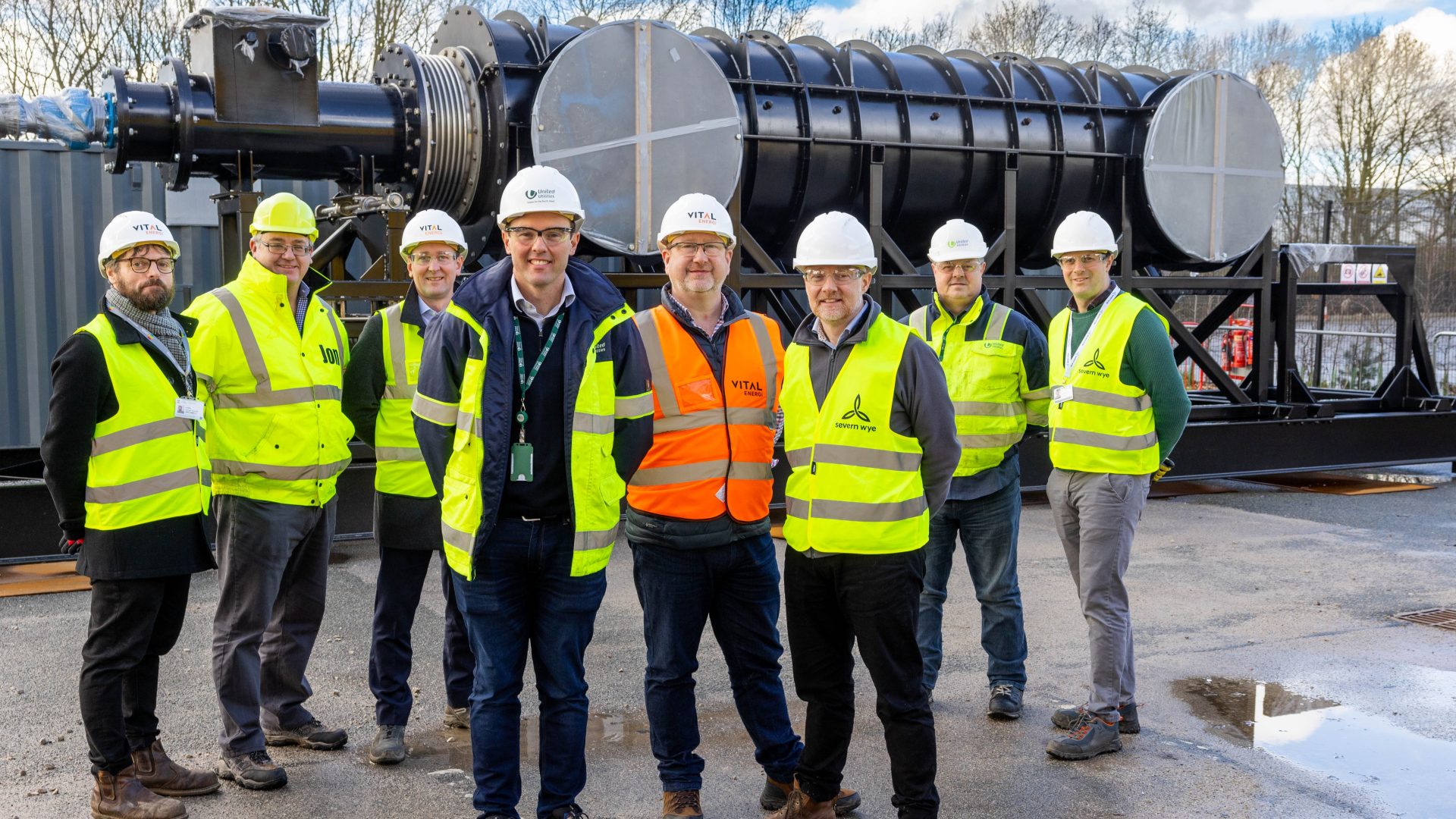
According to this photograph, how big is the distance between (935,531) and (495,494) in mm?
2331

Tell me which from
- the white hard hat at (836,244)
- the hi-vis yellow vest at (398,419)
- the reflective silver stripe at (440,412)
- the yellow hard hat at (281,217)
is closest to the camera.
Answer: the reflective silver stripe at (440,412)

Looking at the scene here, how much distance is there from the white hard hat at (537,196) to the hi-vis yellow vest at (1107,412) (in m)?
2.25

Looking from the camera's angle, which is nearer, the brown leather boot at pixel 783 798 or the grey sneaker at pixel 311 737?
the brown leather boot at pixel 783 798

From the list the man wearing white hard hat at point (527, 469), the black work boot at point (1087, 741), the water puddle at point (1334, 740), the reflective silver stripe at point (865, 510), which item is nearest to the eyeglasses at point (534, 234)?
the man wearing white hard hat at point (527, 469)

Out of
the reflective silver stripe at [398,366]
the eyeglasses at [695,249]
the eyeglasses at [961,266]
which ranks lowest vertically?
the reflective silver stripe at [398,366]

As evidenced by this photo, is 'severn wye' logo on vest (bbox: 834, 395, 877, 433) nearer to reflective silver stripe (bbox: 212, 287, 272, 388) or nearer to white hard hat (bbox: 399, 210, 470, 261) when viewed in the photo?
white hard hat (bbox: 399, 210, 470, 261)

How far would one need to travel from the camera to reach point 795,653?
12.9 feet

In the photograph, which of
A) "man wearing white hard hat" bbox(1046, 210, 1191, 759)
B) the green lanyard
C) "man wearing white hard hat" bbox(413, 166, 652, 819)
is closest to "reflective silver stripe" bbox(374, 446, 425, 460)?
"man wearing white hard hat" bbox(413, 166, 652, 819)

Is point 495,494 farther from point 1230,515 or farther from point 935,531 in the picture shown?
point 1230,515

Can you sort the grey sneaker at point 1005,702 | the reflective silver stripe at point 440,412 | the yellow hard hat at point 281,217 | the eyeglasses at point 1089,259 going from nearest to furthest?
the reflective silver stripe at point 440,412, the yellow hard hat at point 281,217, the eyeglasses at point 1089,259, the grey sneaker at point 1005,702

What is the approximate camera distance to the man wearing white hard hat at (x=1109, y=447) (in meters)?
4.77

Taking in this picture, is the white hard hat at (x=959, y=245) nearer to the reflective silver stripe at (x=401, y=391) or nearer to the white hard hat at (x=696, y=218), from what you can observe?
the white hard hat at (x=696, y=218)

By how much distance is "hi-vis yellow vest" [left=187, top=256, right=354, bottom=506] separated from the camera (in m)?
4.47

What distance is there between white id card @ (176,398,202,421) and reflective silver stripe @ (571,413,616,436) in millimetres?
1484
